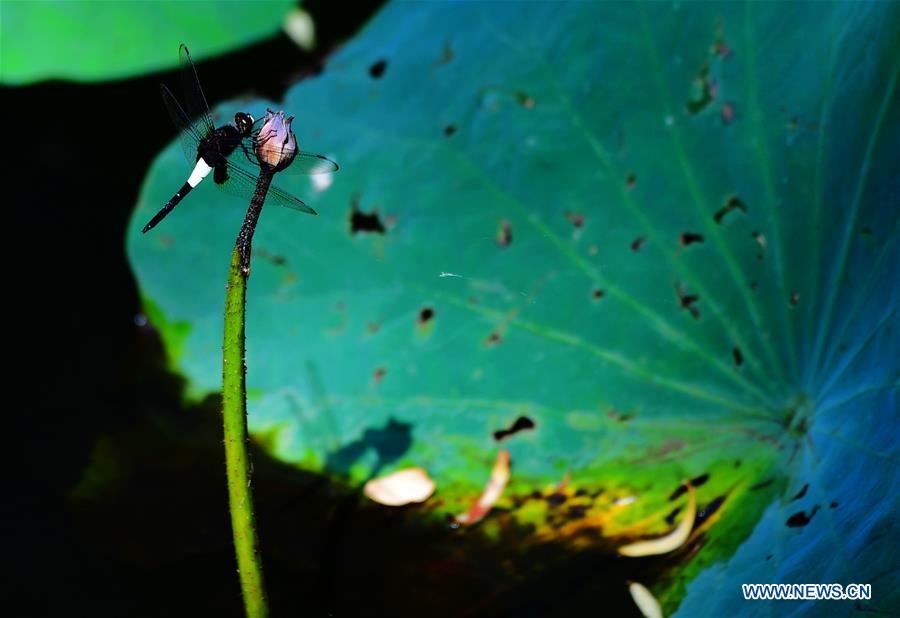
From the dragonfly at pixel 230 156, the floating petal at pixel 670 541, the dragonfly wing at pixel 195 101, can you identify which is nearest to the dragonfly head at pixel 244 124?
the dragonfly at pixel 230 156

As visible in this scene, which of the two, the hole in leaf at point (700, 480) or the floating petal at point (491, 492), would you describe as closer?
the hole in leaf at point (700, 480)

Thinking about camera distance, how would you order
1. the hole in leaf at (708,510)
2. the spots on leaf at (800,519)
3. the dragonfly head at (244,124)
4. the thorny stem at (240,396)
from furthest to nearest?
the hole in leaf at (708,510), the spots on leaf at (800,519), the dragonfly head at (244,124), the thorny stem at (240,396)

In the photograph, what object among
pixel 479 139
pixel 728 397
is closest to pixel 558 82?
pixel 479 139

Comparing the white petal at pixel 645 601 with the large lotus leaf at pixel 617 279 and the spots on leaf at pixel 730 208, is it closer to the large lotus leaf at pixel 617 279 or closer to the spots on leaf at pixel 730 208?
the large lotus leaf at pixel 617 279

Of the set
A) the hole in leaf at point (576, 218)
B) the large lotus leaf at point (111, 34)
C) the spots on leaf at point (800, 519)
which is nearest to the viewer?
the spots on leaf at point (800, 519)

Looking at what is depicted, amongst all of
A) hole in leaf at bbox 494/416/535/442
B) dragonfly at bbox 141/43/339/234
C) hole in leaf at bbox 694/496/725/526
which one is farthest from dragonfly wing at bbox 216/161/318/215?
hole in leaf at bbox 694/496/725/526

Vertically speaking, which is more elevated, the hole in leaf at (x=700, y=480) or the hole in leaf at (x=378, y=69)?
the hole in leaf at (x=378, y=69)
